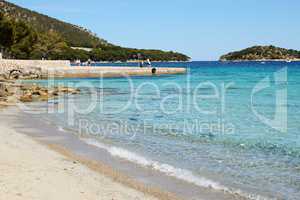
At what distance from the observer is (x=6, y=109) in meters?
24.0

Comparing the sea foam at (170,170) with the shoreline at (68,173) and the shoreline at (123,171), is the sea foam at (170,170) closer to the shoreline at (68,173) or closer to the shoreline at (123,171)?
the shoreline at (123,171)

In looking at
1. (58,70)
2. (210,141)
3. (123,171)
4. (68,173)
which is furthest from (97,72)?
(68,173)

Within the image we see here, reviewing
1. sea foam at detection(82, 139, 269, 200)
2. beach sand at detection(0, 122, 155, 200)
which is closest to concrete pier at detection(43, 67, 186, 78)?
sea foam at detection(82, 139, 269, 200)

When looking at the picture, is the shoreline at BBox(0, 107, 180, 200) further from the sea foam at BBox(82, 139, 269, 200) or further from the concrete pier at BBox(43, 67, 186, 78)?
the concrete pier at BBox(43, 67, 186, 78)

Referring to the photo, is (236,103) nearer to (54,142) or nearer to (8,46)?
(54,142)

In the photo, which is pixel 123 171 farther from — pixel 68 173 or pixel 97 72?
pixel 97 72

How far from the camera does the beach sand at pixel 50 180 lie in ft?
25.8

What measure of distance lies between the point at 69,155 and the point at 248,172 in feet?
14.7

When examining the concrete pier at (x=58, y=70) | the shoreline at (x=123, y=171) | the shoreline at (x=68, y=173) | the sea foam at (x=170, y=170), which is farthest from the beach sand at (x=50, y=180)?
the concrete pier at (x=58, y=70)

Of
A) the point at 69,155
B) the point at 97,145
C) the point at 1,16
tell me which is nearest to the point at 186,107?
the point at 97,145

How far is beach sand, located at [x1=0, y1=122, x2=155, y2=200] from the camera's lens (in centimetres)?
787

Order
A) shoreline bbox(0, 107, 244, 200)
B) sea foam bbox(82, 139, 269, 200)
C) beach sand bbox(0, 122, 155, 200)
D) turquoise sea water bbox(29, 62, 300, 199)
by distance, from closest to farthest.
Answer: beach sand bbox(0, 122, 155, 200), shoreline bbox(0, 107, 244, 200), sea foam bbox(82, 139, 269, 200), turquoise sea water bbox(29, 62, 300, 199)

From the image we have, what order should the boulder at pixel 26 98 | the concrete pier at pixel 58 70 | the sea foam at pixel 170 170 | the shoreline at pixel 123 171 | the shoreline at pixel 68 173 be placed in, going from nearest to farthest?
the shoreline at pixel 68 173 → the shoreline at pixel 123 171 → the sea foam at pixel 170 170 → the boulder at pixel 26 98 → the concrete pier at pixel 58 70

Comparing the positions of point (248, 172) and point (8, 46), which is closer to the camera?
point (248, 172)
